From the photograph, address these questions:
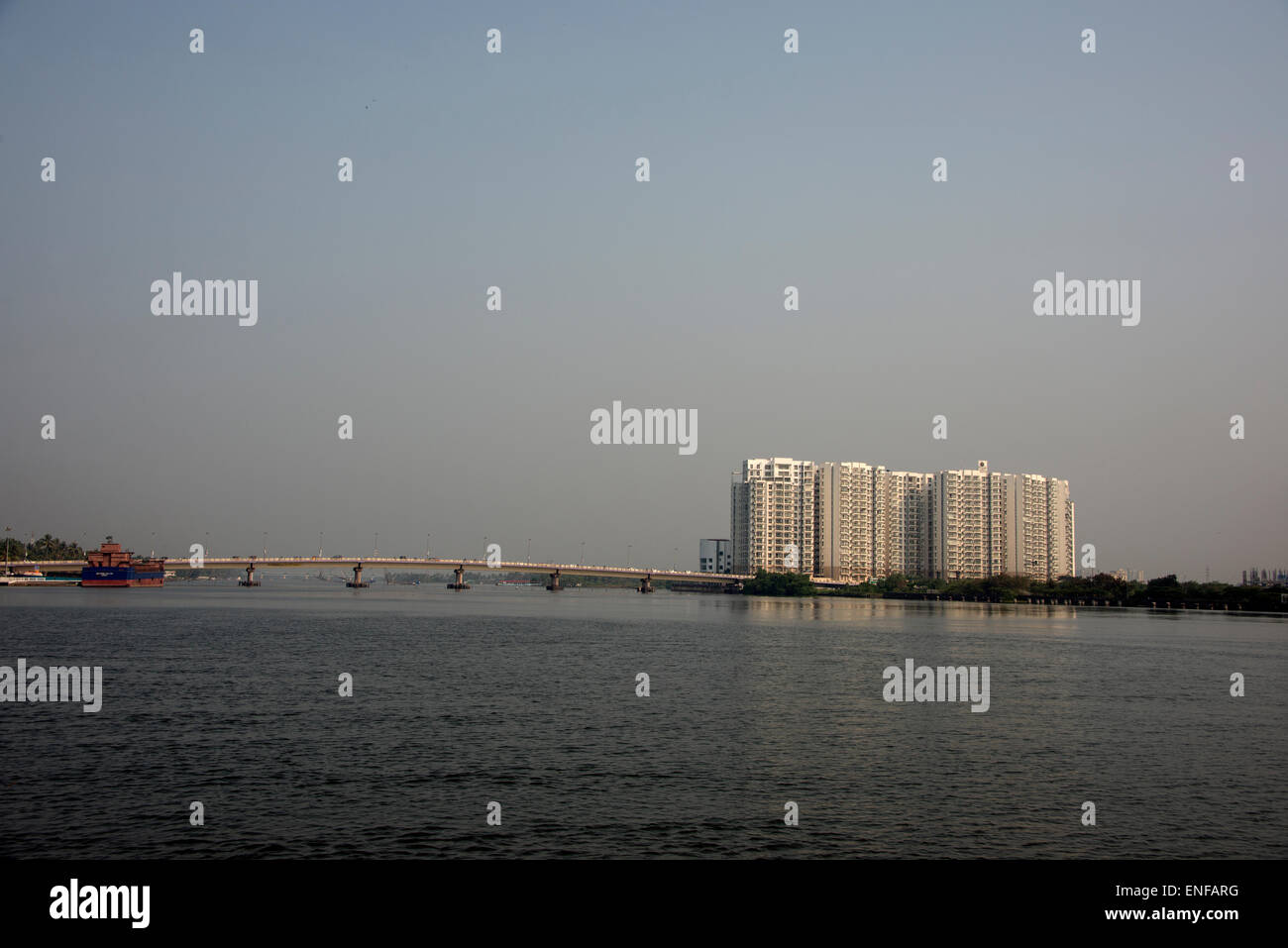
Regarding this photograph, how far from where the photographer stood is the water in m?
20.1

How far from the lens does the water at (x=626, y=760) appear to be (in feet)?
65.9

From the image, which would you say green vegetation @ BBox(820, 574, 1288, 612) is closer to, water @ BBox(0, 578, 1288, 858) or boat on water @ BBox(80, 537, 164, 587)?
A: water @ BBox(0, 578, 1288, 858)

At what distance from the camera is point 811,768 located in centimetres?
2662

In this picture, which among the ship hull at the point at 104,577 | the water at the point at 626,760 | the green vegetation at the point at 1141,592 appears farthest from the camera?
the ship hull at the point at 104,577

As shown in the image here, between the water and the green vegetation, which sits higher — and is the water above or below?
above

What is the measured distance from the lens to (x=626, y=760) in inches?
1074

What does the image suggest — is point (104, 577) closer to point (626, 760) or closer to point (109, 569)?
point (109, 569)

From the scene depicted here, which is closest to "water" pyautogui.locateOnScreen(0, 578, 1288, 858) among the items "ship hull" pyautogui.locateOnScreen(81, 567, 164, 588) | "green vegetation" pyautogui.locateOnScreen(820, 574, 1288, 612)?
"green vegetation" pyautogui.locateOnScreen(820, 574, 1288, 612)

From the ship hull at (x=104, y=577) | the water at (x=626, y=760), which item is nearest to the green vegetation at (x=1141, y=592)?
the water at (x=626, y=760)

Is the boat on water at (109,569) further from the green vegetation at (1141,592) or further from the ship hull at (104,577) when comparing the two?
the green vegetation at (1141,592)

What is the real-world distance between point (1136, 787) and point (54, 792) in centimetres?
2708

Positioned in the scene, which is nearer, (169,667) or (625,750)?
(625,750)
